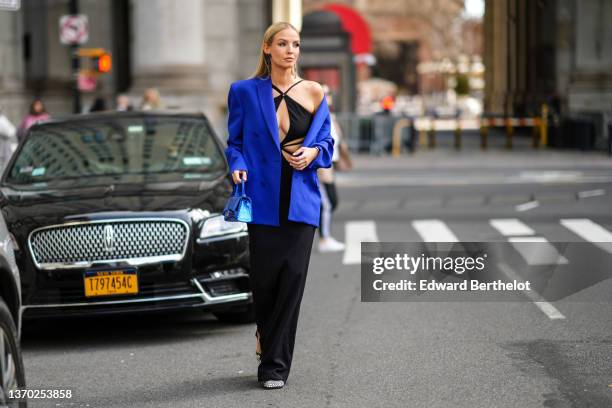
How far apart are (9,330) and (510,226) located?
38.7ft

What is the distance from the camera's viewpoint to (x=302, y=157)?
24.2ft

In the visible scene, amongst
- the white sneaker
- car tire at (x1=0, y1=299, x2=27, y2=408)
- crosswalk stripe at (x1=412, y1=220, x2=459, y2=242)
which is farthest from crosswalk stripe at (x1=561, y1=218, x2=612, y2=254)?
car tire at (x1=0, y1=299, x2=27, y2=408)

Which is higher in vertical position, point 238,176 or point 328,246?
point 238,176

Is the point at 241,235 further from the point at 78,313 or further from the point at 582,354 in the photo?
the point at 582,354

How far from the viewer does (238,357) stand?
870 centimetres

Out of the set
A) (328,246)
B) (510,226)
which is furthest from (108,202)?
(510,226)

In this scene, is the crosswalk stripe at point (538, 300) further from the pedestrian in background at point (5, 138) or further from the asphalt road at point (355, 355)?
the pedestrian in background at point (5, 138)

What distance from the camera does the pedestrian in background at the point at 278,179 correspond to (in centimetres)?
747

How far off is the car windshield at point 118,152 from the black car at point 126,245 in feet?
0.36

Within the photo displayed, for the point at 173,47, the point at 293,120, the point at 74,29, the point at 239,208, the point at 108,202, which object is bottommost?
the point at 108,202

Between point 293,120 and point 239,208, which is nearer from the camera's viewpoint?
point 239,208

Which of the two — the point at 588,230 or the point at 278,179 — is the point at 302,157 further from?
the point at 588,230

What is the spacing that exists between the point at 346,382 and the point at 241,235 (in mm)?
2207

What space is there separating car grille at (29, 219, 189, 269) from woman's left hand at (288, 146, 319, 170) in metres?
2.15
